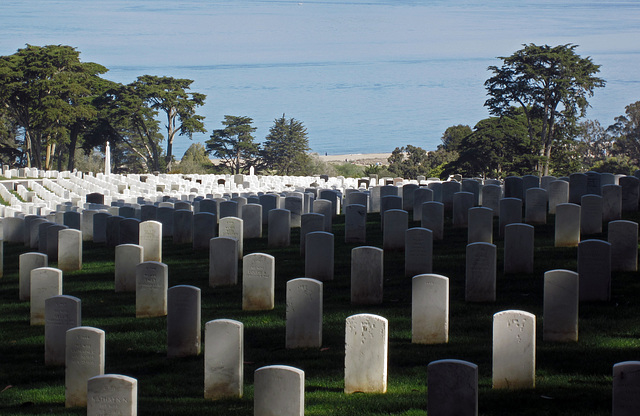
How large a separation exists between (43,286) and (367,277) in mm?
4141

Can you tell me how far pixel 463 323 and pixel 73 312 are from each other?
13.8ft

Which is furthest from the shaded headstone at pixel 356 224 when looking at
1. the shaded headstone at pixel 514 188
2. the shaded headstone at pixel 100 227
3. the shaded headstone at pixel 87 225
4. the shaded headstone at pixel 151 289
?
the shaded headstone at pixel 87 225

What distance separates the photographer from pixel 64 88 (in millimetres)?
62938

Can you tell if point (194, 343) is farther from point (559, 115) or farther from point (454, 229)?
point (559, 115)

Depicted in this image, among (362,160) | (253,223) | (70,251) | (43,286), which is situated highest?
(362,160)

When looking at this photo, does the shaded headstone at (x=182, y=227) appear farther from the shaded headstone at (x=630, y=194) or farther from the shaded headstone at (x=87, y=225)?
the shaded headstone at (x=630, y=194)

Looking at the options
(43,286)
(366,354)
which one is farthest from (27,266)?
(366,354)

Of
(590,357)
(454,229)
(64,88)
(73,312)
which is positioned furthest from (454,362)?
(64,88)

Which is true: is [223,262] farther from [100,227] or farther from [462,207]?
[100,227]

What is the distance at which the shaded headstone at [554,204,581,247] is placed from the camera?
496 inches

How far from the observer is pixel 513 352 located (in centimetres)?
679

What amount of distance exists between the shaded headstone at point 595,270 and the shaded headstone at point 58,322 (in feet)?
18.5

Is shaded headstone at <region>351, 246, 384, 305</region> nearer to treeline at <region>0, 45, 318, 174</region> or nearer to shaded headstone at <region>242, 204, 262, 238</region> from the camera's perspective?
shaded headstone at <region>242, 204, 262, 238</region>

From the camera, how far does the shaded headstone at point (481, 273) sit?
9633mm
